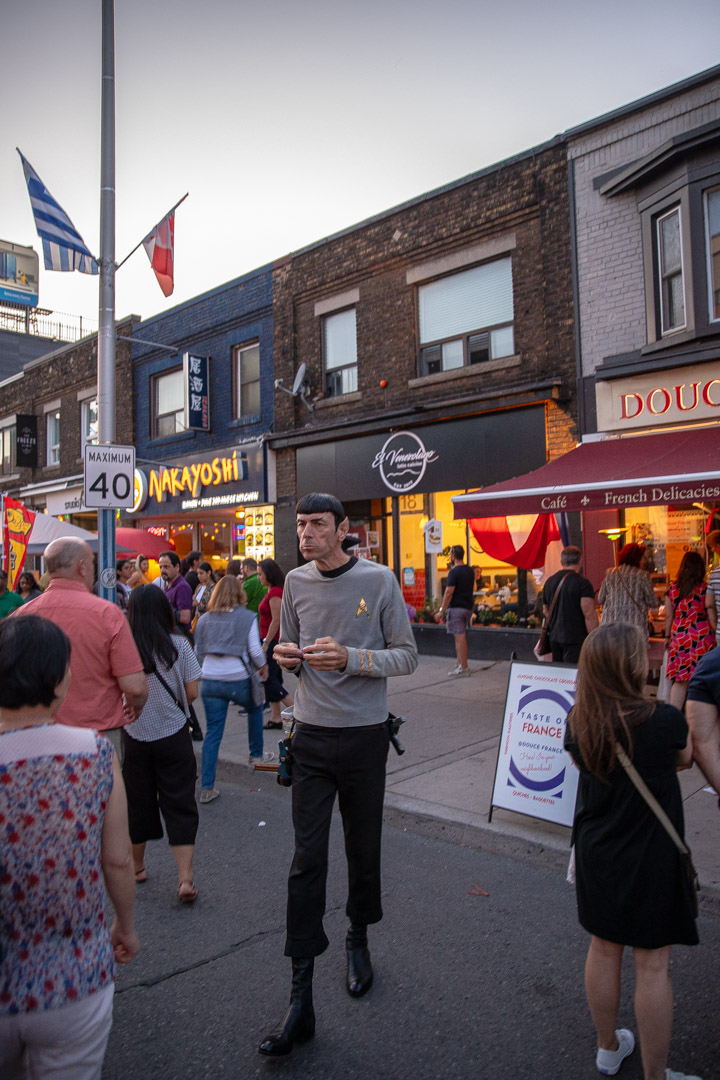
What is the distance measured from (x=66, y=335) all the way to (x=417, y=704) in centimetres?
3871

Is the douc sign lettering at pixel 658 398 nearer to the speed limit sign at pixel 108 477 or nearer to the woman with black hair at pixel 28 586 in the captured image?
the speed limit sign at pixel 108 477

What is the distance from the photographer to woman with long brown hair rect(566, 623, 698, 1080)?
2.56 meters

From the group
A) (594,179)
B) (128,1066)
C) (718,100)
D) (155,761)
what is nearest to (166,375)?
(594,179)

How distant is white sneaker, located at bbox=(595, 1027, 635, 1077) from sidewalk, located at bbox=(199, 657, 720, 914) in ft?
5.20

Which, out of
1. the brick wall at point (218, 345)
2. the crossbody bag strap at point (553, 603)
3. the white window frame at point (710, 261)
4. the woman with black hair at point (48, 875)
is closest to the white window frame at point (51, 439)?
the brick wall at point (218, 345)

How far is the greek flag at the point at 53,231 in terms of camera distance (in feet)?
31.9

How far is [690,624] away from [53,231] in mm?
8742

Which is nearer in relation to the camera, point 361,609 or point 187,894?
point 361,609

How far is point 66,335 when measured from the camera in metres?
41.9

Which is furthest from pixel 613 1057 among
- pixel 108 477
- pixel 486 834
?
pixel 108 477

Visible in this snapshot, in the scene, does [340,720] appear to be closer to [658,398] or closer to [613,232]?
[658,398]

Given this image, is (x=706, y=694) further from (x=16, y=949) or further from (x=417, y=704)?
(x=417, y=704)

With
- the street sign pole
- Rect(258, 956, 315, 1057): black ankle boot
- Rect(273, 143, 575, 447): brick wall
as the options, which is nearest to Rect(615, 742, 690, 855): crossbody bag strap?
Rect(258, 956, 315, 1057): black ankle boot

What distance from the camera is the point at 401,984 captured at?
3424 millimetres
